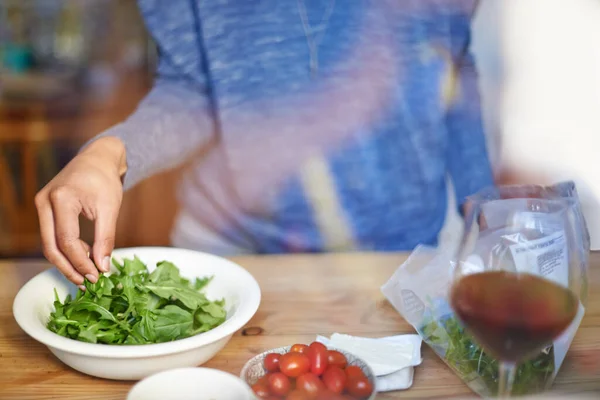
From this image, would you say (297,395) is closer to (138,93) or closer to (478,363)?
(478,363)

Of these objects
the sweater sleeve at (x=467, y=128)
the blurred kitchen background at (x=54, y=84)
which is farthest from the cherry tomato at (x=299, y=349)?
the blurred kitchen background at (x=54, y=84)

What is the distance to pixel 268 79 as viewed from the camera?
4.58ft

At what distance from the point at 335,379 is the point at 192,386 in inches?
6.2

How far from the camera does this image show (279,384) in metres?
0.72

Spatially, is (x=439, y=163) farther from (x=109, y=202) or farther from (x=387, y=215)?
(x=109, y=202)

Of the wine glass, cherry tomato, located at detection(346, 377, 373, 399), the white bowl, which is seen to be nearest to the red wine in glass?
the wine glass

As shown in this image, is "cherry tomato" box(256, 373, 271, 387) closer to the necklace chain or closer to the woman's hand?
the woman's hand

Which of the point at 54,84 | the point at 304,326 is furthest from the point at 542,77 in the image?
the point at 54,84

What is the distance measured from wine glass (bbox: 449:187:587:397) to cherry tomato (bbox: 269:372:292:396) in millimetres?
211

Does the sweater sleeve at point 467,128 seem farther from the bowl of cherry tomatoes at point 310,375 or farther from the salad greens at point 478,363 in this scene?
the bowl of cherry tomatoes at point 310,375

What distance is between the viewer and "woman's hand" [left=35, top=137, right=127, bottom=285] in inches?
35.7

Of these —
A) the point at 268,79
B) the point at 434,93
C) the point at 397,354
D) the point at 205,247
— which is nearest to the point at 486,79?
the point at 434,93

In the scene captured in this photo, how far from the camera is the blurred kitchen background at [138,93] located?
151 centimetres

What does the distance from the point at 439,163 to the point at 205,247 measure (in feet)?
1.90
